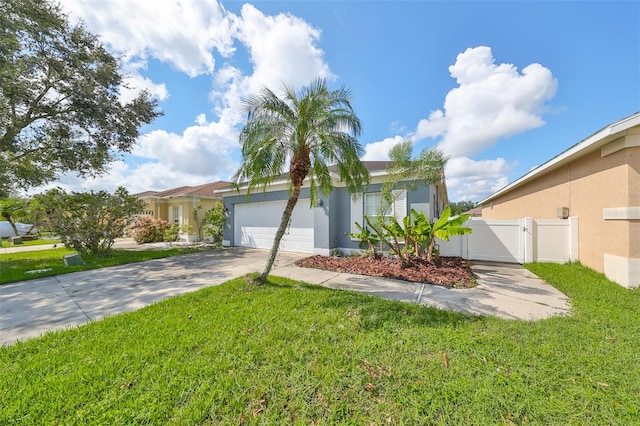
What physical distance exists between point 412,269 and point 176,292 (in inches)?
261

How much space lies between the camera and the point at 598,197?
6859mm

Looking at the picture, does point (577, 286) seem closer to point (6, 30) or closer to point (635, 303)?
point (635, 303)

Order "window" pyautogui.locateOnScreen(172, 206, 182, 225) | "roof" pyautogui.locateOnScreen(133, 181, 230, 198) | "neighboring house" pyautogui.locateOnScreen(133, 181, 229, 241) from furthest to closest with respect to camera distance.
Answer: "window" pyautogui.locateOnScreen(172, 206, 182, 225) < "roof" pyautogui.locateOnScreen(133, 181, 230, 198) < "neighboring house" pyautogui.locateOnScreen(133, 181, 229, 241)

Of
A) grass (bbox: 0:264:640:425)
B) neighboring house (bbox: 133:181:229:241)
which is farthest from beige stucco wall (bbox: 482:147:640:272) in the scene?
neighboring house (bbox: 133:181:229:241)

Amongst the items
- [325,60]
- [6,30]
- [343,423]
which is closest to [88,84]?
[6,30]

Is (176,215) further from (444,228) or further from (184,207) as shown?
(444,228)

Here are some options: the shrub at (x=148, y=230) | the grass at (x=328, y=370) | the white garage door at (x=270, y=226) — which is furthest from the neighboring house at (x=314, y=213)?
the shrub at (x=148, y=230)

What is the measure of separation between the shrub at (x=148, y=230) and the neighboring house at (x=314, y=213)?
5.89 meters

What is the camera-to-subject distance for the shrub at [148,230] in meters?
15.7

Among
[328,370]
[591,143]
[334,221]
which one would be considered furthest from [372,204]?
[328,370]

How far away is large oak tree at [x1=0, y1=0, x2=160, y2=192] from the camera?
311 inches

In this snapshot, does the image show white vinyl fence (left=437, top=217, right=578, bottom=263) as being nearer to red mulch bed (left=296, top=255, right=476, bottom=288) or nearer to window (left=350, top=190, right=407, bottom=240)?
red mulch bed (left=296, top=255, right=476, bottom=288)

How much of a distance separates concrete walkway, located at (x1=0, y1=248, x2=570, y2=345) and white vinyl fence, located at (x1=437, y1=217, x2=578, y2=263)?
0.86 meters

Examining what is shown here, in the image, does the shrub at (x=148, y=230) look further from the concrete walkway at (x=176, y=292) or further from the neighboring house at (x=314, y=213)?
the concrete walkway at (x=176, y=292)
